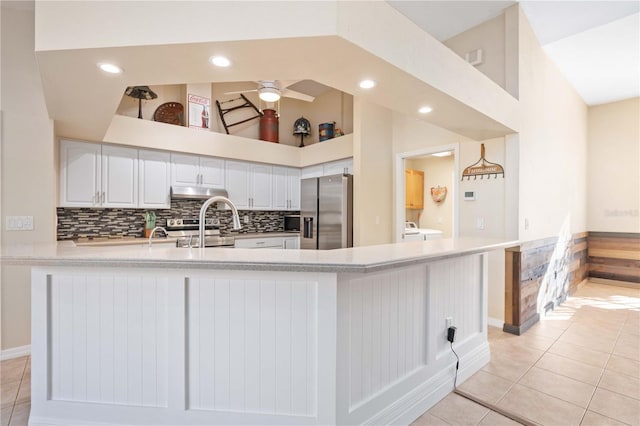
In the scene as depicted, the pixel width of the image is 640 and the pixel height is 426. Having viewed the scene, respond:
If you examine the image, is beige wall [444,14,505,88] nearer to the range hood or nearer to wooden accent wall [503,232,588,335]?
wooden accent wall [503,232,588,335]

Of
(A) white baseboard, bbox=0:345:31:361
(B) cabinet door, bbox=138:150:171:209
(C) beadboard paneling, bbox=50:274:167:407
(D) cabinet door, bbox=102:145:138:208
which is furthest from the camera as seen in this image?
(B) cabinet door, bbox=138:150:171:209

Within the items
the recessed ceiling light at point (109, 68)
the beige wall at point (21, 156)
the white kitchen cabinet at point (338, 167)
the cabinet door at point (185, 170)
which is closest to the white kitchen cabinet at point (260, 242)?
the cabinet door at point (185, 170)

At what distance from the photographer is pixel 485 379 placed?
7.39ft

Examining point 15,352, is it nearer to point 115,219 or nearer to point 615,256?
point 115,219

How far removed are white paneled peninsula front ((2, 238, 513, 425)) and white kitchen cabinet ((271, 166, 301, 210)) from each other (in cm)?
358

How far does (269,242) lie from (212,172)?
132 cm

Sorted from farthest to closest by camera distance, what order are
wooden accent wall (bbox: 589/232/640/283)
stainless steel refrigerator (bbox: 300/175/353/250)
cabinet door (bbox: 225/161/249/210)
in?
wooden accent wall (bbox: 589/232/640/283)
cabinet door (bbox: 225/161/249/210)
stainless steel refrigerator (bbox: 300/175/353/250)

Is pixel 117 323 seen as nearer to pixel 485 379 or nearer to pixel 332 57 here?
pixel 332 57

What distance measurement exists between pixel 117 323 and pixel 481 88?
2966 mm

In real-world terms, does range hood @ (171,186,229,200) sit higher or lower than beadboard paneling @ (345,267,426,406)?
higher

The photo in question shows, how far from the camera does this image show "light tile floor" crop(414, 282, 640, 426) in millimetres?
1854

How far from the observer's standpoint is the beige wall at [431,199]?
6270mm

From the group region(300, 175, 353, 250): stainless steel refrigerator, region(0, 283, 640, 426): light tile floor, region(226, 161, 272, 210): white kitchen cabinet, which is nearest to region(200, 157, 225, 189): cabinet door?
region(226, 161, 272, 210): white kitchen cabinet

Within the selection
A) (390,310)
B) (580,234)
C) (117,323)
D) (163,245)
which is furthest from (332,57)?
(580,234)
